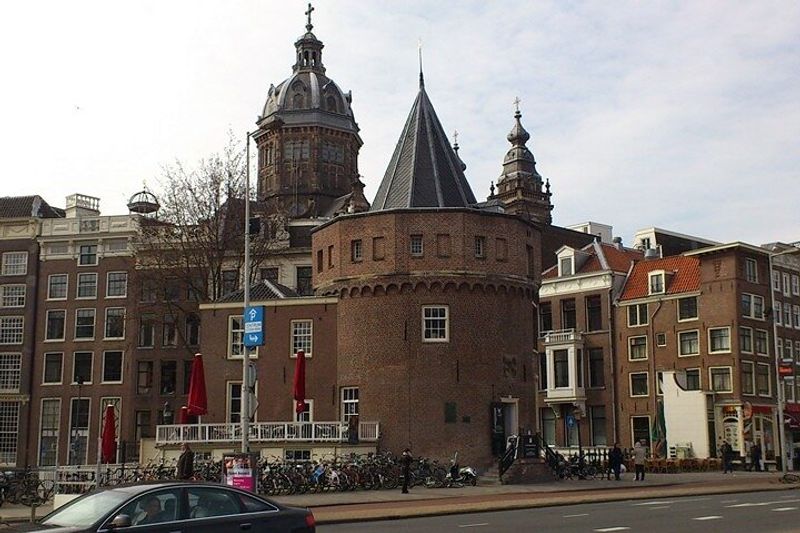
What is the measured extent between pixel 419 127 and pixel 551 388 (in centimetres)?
2520

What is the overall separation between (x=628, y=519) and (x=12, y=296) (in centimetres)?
5601

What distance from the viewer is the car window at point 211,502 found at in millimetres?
12141

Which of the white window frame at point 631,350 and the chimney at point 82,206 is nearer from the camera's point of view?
the white window frame at point 631,350

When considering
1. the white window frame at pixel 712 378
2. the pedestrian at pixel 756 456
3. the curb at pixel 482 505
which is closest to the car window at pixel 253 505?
the curb at pixel 482 505

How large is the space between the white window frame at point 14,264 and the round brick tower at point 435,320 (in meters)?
32.8

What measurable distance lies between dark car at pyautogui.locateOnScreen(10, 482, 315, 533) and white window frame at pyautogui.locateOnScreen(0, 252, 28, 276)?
192 ft

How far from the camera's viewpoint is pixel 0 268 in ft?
218

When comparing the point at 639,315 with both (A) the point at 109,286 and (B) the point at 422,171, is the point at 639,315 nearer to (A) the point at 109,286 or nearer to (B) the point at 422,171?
(B) the point at 422,171

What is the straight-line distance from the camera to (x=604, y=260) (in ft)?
208

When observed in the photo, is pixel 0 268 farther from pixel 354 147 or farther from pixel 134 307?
pixel 354 147

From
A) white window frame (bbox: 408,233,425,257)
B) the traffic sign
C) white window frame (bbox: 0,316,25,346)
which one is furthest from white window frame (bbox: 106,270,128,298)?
the traffic sign

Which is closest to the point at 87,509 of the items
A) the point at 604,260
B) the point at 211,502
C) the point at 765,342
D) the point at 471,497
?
the point at 211,502

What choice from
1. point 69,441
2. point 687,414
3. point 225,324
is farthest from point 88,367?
point 687,414

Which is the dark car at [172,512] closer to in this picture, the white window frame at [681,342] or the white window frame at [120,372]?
the white window frame at [681,342]
